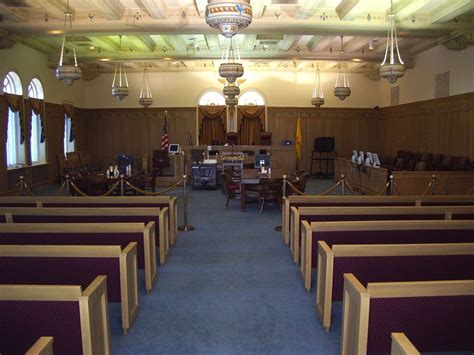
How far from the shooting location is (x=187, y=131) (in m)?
18.7

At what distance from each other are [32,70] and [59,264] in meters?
11.6

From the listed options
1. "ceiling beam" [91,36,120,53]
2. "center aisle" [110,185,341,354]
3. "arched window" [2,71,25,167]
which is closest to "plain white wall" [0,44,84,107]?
"arched window" [2,71,25,167]

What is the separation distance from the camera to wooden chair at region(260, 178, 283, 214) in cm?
970

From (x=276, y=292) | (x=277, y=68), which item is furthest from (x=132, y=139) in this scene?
(x=276, y=292)

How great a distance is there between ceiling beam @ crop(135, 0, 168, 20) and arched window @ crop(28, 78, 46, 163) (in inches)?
239

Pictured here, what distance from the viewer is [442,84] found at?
1313cm

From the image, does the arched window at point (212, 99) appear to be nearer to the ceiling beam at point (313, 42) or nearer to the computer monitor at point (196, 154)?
the computer monitor at point (196, 154)

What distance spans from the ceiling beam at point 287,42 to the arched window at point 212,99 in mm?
5355

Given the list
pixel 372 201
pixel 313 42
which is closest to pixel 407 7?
pixel 313 42

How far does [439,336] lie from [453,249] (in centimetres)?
94

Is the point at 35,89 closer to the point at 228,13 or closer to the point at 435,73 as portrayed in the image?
the point at 228,13

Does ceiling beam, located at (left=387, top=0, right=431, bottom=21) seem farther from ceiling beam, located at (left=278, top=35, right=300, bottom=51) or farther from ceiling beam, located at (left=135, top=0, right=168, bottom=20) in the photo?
ceiling beam, located at (left=135, top=0, right=168, bottom=20)

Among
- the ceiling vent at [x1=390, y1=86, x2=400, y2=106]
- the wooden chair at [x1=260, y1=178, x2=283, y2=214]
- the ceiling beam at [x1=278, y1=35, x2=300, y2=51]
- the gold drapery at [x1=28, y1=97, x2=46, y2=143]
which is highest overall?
the ceiling beam at [x1=278, y1=35, x2=300, y2=51]

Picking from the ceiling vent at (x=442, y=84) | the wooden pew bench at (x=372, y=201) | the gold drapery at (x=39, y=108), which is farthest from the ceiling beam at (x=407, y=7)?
the gold drapery at (x=39, y=108)
